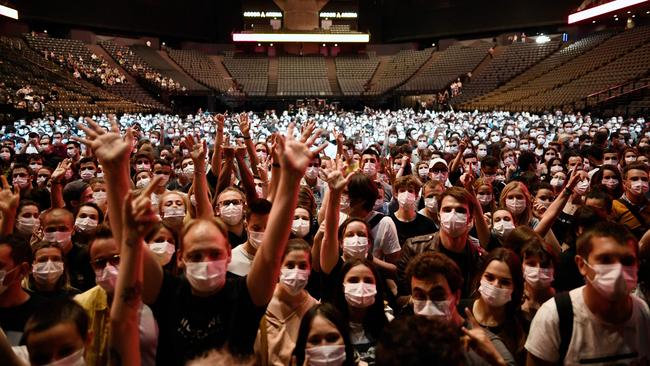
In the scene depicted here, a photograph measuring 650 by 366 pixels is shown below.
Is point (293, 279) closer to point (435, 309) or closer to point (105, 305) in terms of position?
point (435, 309)

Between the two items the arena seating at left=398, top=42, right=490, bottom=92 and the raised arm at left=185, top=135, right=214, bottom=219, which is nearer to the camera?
the raised arm at left=185, top=135, right=214, bottom=219

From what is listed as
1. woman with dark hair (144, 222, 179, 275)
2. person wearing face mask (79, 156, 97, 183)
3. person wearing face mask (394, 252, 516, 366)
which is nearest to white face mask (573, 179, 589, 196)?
person wearing face mask (394, 252, 516, 366)

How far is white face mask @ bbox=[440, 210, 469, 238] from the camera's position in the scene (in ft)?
13.6

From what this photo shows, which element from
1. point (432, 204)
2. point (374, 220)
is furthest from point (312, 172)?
point (374, 220)

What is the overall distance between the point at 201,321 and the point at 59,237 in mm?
2602

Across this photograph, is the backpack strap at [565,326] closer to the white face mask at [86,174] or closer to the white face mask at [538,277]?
the white face mask at [538,277]

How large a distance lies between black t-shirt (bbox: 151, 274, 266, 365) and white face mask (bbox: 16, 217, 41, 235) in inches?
126

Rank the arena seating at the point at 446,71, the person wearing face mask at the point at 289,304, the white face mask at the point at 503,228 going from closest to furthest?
the person wearing face mask at the point at 289,304
the white face mask at the point at 503,228
the arena seating at the point at 446,71

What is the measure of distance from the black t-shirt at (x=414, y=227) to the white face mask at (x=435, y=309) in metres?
2.09

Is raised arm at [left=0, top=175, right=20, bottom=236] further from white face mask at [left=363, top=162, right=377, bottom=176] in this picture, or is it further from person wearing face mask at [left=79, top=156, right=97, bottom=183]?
white face mask at [left=363, top=162, right=377, bottom=176]

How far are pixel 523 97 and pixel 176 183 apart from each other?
32366 mm

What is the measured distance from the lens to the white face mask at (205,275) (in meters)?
2.59

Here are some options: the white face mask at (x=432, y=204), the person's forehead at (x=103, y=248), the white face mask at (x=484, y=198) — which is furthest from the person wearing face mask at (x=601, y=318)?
the white face mask at (x=484, y=198)

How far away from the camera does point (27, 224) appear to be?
5121mm
